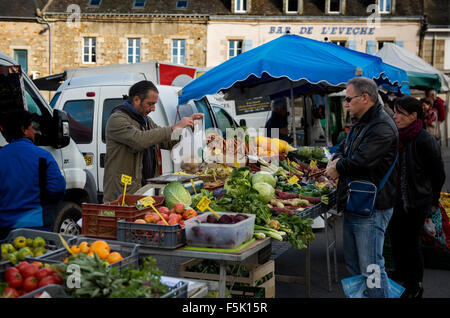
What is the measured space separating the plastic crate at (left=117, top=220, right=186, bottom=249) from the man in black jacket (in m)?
1.50

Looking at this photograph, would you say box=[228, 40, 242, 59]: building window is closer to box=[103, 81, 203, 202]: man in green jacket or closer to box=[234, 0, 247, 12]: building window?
box=[234, 0, 247, 12]: building window

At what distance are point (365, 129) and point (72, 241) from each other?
234 centimetres

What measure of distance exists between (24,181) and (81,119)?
4.74m

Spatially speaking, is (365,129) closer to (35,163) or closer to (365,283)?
(365,283)

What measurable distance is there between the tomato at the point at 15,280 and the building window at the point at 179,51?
93.2 feet

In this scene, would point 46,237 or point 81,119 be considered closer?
point 46,237

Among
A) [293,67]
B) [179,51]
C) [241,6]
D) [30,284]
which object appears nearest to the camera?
[30,284]

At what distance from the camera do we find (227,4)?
98.7ft

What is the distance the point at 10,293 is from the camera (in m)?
2.09

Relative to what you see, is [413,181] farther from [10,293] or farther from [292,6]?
[292,6]

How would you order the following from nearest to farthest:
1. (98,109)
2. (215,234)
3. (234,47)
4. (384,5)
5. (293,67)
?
(215,234)
(293,67)
(98,109)
(234,47)
(384,5)

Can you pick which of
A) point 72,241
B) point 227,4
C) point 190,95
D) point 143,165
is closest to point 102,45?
point 227,4

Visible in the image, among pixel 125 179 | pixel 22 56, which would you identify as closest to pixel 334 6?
pixel 22 56

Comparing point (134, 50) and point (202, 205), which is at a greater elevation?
point (134, 50)
